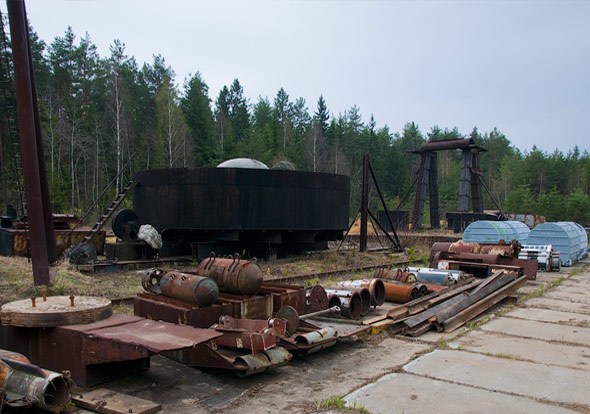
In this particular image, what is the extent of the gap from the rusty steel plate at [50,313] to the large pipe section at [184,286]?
3.05 feet

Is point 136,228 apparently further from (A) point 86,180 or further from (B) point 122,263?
(A) point 86,180

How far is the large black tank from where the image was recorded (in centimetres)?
1357

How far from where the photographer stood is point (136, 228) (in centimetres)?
1455

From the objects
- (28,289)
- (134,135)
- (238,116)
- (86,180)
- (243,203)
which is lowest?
(28,289)

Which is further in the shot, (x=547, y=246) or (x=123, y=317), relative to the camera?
(x=547, y=246)

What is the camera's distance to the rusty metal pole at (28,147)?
8.64 meters

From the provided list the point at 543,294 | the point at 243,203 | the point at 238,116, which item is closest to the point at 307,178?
the point at 243,203

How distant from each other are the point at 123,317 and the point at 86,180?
40.4 metres

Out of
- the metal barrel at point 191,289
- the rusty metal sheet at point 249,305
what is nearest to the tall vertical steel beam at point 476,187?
the rusty metal sheet at point 249,305

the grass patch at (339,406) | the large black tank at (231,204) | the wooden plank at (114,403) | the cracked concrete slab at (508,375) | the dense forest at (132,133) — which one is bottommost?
the cracked concrete slab at (508,375)

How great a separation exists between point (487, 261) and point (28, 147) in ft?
32.9

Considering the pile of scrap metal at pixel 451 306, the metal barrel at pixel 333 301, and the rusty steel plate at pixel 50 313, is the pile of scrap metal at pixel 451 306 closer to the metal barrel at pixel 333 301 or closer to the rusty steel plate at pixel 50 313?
the metal barrel at pixel 333 301

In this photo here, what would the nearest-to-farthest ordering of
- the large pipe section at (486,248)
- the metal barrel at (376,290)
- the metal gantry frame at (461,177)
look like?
1. the metal barrel at (376,290)
2. the large pipe section at (486,248)
3. the metal gantry frame at (461,177)

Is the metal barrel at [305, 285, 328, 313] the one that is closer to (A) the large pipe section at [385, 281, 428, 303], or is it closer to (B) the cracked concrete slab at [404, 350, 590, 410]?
(B) the cracked concrete slab at [404, 350, 590, 410]
